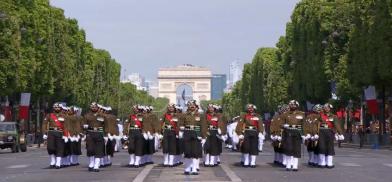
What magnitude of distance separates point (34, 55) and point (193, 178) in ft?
157

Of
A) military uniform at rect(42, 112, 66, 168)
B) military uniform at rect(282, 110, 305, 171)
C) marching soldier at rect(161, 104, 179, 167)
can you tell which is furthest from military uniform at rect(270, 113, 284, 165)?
military uniform at rect(42, 112, 66, 168)

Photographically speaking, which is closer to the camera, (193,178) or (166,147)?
(193,178)

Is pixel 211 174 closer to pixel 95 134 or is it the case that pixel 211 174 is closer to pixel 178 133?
pixel 178 133

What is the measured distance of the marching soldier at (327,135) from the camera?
32.3m

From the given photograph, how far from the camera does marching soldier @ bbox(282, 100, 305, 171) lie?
3094cm

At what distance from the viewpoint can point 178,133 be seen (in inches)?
1254

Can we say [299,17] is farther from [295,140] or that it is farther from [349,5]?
[295,140]

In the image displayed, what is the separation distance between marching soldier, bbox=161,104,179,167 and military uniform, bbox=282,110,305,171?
11.7ft

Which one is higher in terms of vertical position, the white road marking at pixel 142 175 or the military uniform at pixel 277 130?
the military uniform at pixel 277 130

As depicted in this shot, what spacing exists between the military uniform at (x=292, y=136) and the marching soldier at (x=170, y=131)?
3577 millimetres

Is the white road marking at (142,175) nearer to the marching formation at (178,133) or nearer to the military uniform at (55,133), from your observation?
the marching formation at (178,133)

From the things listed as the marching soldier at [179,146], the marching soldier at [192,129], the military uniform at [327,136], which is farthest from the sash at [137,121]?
the military uniform at [327,136]

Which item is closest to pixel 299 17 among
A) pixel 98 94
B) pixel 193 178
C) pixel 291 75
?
pixel 291 75

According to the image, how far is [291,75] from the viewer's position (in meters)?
102
